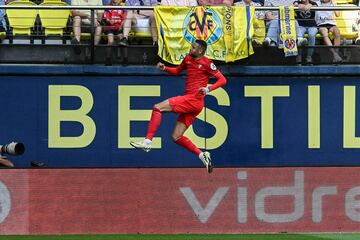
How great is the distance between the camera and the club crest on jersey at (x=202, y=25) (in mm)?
16031

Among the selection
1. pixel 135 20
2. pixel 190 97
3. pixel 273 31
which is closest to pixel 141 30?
pixel 135 20

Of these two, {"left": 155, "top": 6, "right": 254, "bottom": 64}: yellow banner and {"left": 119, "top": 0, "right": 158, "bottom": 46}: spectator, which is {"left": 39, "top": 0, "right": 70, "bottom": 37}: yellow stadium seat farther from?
{"left": 155, "top": 6, "right": 254, "bottom": 64}: yellow banner

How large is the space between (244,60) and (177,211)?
13.3ft

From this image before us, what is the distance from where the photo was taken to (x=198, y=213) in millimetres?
13680

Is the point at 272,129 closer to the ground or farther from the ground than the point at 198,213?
farther from the ground

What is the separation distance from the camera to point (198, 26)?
16.0 meters

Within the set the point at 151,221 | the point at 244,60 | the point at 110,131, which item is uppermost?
the point at 244,60

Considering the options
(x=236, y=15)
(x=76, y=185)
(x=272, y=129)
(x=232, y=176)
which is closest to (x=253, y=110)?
(x=272, y=129)

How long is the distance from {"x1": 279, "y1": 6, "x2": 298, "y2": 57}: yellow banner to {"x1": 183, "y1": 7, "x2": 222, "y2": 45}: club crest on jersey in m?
1.18

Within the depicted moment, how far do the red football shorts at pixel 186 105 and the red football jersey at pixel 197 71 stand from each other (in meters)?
0.15

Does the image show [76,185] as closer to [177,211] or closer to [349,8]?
[177,211]

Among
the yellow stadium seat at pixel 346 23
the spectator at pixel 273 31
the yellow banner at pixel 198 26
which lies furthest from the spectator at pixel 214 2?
the yellow stadium seat at pixel 346 23

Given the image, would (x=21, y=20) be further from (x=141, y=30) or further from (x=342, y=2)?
(x=342, y=2)

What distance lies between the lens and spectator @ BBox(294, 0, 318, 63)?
16.4 meters
